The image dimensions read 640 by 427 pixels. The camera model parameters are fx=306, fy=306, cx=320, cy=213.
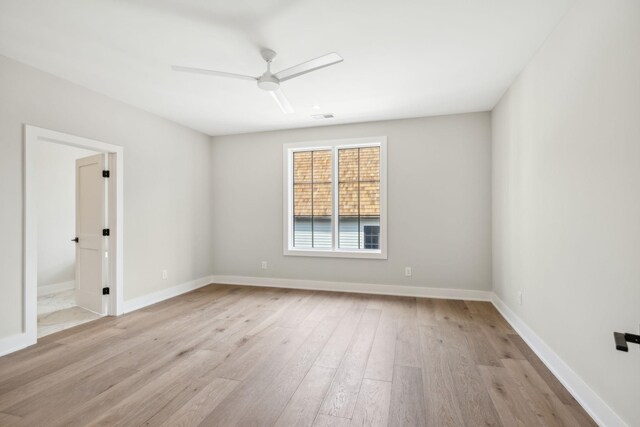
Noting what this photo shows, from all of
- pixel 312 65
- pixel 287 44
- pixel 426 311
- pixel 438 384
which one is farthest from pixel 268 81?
pixel 426 311

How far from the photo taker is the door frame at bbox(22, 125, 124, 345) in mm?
2926

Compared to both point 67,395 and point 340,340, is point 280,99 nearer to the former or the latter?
point 340,340

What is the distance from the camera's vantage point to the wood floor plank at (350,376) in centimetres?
197

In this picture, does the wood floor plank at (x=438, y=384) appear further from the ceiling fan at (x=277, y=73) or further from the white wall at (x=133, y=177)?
the white wall at (x=133, y=177)

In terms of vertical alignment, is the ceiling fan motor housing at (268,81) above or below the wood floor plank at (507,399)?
above

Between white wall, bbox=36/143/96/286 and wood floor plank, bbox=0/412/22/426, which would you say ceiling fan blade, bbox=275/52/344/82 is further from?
white wall, bbox=36/143/96/286

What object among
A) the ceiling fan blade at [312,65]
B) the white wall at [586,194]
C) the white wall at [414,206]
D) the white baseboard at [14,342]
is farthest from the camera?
the white wall at [414,206]

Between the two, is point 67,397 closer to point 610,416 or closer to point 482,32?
point 610,416

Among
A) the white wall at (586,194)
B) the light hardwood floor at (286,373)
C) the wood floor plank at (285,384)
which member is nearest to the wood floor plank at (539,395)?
the light hardwood floor at (286,373)

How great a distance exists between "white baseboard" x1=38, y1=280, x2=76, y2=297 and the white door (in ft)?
3.91

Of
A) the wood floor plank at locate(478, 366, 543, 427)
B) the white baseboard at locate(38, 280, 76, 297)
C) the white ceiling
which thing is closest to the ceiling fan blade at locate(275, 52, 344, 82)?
the white ceiling

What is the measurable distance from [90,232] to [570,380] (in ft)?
17.0

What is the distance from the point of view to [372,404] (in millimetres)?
2004

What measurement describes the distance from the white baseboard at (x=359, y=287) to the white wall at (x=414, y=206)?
0.26ft
